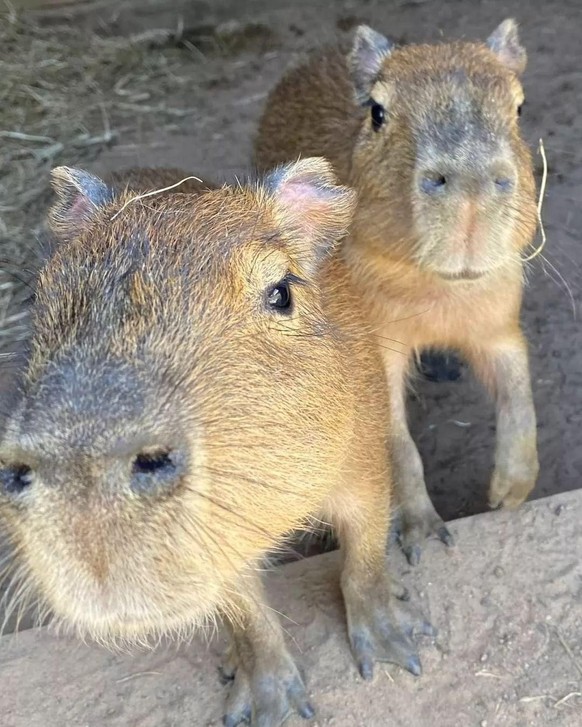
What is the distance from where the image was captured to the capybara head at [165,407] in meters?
1.77

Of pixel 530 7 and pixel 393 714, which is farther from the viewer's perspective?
pixel 530 7

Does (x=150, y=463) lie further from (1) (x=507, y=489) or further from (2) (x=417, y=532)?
(1) (x=507, y=489)

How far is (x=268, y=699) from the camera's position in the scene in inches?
130

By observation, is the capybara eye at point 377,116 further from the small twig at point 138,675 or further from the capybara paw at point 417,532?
the small twig at point 138,675

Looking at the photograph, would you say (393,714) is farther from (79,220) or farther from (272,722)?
(79,220)

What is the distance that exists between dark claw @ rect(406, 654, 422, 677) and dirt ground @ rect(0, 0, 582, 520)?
4.06 ft

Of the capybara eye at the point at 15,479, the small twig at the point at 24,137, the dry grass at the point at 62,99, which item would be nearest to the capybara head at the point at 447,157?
the capybara eye at the point at 15,479

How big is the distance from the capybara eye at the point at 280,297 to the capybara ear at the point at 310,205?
31 centimetres

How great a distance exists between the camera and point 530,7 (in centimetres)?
752

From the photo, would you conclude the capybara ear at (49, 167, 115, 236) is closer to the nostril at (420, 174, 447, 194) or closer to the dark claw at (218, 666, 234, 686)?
the nostril at (420, 174, 447, 194)

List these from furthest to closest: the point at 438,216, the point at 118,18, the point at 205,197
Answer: the point at 118,18, the point at 438,216, the point at 205,197

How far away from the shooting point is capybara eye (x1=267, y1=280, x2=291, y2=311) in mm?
2355

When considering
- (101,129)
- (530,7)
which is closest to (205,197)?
(101,129)

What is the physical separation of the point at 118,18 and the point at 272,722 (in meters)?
6.75
